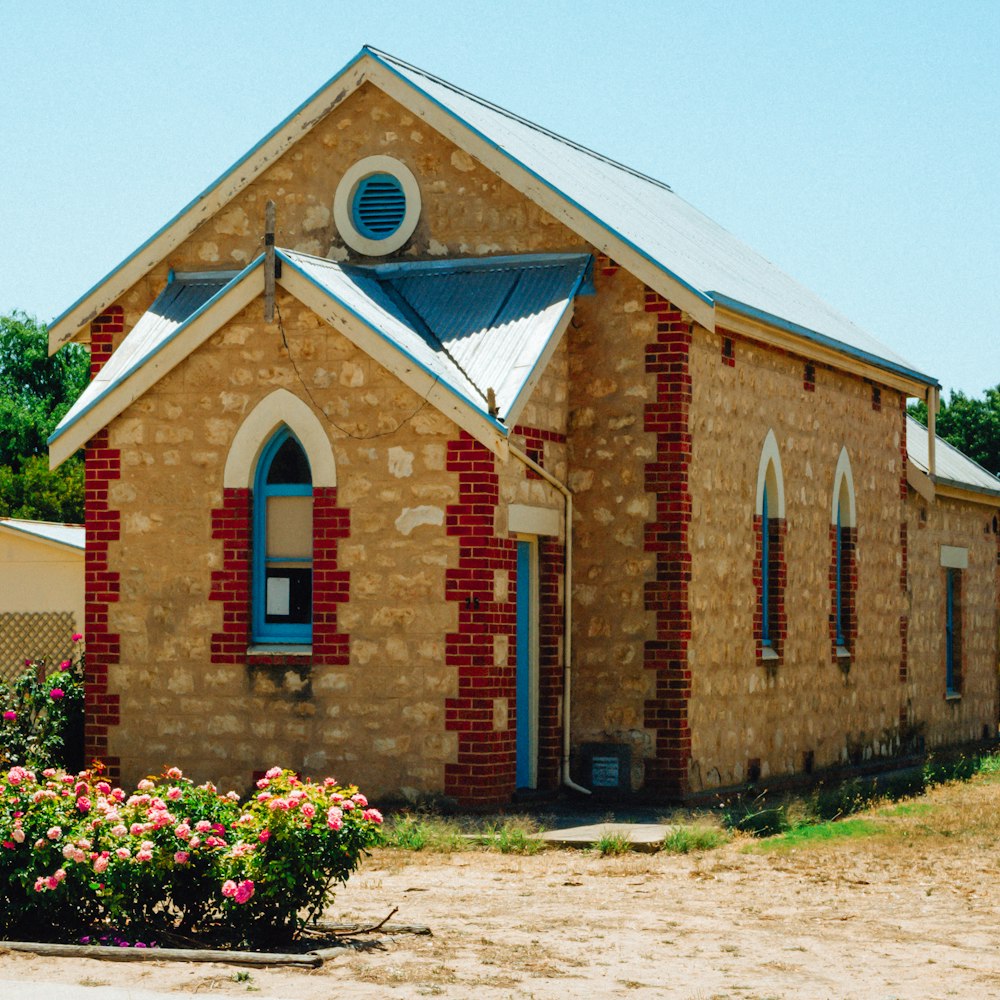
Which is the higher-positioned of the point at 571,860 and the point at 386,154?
the point at 386,154

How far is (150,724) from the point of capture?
17.0 m

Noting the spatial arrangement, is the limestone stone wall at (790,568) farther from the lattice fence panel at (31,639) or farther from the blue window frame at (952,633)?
the lattice fence panel at (31,639)

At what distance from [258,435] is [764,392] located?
558cm

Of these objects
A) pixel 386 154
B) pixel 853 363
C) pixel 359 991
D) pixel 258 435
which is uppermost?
pixel 386 154

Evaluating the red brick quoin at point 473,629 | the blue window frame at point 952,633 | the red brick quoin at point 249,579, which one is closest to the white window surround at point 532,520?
the red brick quoin at point 473,629

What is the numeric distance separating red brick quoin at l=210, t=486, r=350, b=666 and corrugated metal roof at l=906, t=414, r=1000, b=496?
11.1m

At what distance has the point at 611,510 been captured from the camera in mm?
17641

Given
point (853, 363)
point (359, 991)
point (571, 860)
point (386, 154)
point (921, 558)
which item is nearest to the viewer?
point (359, 991)

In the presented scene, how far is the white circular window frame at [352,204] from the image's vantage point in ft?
61.1

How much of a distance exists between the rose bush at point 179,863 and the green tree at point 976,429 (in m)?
43.6

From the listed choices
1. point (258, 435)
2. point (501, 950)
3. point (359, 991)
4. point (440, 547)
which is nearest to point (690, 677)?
point (440, 547)

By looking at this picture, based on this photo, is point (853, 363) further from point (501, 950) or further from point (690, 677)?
point (501, 950)

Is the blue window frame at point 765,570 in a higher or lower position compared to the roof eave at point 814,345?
lower

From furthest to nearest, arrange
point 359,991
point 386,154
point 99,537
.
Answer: point 386,154
point 99,537
point 359,991
